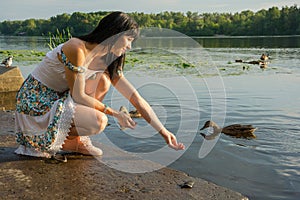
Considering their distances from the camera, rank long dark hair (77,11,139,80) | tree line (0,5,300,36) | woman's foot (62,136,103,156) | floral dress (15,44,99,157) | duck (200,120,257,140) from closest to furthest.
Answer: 1. long dark hair (77,11,139,80)
2. floral dress (15,44,99,157)
3. woman's foot (62,136,103,156)
4. duck (200,120,257,140)
5. tree line (0,5,300,36)

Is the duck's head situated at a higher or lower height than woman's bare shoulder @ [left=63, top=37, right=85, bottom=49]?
lower

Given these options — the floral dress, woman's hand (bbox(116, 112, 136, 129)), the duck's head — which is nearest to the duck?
the duck's head

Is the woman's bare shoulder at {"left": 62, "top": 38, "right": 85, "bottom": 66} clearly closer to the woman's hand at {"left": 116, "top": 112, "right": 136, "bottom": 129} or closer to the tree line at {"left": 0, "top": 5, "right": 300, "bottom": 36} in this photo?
the woman's hand at {"left": 116, "top": 112, "right": 136, "bottom": 129}

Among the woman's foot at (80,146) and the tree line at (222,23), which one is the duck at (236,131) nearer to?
the woman's foot at (80,146)

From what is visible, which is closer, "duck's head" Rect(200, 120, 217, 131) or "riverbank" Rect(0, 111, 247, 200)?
"riverbank" Rect(0, 111, 247, 200)

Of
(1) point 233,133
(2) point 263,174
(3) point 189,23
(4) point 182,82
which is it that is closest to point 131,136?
(1) point 233,133

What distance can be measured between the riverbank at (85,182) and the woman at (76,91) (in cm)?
20

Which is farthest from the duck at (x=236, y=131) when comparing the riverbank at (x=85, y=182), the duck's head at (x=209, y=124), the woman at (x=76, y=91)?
the woman at (x=76, y=91)

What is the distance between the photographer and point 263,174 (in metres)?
4.27

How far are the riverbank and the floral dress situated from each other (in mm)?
220

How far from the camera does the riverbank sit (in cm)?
295

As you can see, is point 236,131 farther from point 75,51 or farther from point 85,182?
point 75,51

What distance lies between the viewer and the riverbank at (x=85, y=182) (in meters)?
2.95

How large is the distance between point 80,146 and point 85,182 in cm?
65
